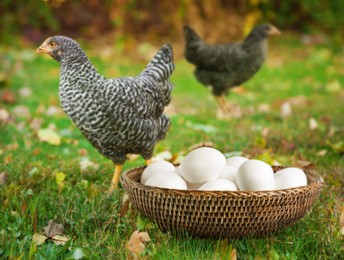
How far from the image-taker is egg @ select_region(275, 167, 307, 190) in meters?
2.50

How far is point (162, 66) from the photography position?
3387 mm

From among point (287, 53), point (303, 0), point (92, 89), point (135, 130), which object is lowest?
point (287, 53)

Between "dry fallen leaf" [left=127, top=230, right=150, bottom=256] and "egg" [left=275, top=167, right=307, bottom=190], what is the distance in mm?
642

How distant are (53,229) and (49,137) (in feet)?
6.31

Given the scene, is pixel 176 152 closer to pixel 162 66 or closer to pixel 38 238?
pixel 162 66

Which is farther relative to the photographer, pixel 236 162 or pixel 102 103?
pixel 102 103

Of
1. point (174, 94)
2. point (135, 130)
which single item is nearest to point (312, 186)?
point (135, 130)

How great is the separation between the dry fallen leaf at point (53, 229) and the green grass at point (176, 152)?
4 centimetres

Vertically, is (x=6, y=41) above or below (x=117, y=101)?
below

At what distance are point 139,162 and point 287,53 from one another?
6.33 meters

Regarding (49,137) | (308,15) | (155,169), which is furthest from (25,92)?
(308,15)

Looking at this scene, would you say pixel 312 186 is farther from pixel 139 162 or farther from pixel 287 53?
pixel 287 53

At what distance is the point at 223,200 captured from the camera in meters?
2.25

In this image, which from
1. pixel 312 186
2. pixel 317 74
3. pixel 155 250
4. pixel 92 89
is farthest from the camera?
pixel 317 74
